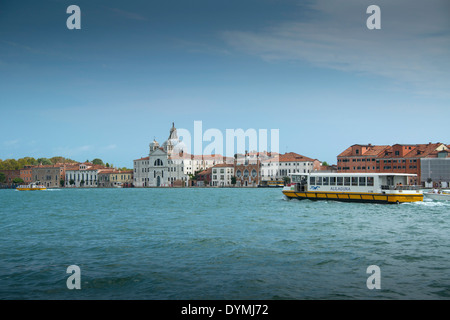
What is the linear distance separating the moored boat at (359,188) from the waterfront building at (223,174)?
69.0m

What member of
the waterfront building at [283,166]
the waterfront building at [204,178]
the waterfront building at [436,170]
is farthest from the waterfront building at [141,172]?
the waterfront building at [436,170]

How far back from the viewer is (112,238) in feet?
50.5

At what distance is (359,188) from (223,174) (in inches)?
2890

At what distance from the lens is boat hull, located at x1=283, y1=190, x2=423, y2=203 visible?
2903 centimetres

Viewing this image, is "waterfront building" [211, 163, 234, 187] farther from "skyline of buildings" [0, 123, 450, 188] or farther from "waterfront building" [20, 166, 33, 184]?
"waterfront building" [20, 166, 33, 184]

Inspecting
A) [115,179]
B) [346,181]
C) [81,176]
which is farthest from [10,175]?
[346,181]

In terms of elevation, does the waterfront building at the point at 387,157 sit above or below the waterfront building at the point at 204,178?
above

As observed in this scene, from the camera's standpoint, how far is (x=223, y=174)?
103 metres

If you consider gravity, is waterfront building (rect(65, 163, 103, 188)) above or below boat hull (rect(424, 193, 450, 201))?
above

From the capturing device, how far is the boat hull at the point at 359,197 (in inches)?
1143

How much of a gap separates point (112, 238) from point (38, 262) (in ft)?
13.8

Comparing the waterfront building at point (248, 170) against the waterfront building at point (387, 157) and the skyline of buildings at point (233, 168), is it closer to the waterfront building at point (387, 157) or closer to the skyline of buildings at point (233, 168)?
the skyline of buildings at point (233, 168)

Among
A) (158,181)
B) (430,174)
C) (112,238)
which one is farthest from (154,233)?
(158,181)

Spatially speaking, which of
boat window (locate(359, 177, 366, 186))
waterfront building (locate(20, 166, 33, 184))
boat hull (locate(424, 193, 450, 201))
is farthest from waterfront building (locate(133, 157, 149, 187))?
boat window (locate(359, 177, 366, 186))
